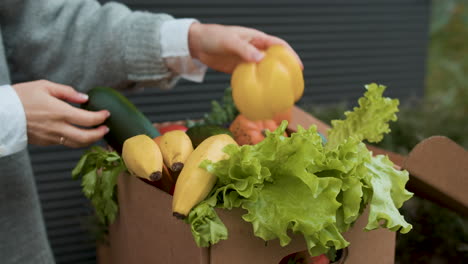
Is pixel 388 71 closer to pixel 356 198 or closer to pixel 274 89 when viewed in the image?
pixel 274 89

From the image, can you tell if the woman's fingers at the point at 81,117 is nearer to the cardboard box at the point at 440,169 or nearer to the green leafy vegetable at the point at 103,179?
the green leafy vegetable at the point at 103,179

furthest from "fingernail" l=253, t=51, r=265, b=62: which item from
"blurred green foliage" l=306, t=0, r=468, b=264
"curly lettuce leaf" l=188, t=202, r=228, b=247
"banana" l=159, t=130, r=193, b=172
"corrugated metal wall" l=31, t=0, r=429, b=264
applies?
"corrugated metal wall" l=31, t=0, r=429, b=264

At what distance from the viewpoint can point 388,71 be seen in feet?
9.65

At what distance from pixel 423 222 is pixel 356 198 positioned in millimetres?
688

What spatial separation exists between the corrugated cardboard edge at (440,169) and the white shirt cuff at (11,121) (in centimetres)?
58

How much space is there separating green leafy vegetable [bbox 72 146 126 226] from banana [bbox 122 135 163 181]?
0.31 feet

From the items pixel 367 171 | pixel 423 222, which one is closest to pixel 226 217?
pixel 367 171

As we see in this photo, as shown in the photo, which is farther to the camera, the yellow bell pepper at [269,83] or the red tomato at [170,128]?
the red tomato at [170,128]

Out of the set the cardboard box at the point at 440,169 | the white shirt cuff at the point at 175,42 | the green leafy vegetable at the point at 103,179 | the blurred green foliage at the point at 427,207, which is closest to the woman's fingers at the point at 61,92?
the green leafy vegetable at the point at 103,179

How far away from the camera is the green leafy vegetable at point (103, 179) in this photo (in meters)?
0.95

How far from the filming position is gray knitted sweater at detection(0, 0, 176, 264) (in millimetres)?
1074

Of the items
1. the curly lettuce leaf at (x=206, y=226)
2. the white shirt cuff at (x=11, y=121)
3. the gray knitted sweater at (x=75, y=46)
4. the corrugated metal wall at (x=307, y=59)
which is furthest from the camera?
the corrugated metal wall at (x=307, y=59)

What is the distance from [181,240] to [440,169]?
0.41m

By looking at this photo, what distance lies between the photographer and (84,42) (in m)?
1.14
